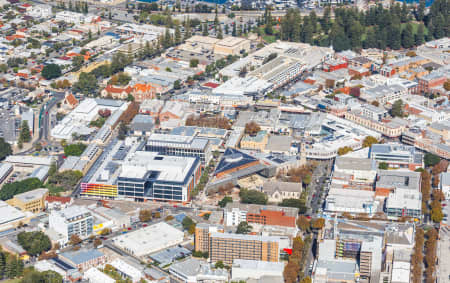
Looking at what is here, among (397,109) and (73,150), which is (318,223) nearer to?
(397,109)

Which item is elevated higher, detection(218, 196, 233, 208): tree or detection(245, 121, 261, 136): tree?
detection(245, 121, 261, 136): tree

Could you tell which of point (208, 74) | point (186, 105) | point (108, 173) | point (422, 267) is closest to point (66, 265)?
point (108, 173)

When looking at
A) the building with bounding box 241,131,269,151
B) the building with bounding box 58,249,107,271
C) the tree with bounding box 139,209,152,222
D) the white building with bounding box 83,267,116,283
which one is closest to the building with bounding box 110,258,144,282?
the building with bounding box 58,249,107,271

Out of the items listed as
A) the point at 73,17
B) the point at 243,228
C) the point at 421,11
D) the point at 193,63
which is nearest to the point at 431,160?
the point at 243,228

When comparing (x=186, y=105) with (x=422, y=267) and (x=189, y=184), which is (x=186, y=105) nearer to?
(x=189, y=184)

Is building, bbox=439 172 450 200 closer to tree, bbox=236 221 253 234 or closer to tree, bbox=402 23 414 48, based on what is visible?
tree, bbox=236 221 253 234

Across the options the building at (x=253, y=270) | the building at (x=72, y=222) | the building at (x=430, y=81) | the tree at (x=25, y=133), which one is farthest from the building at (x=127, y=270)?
the building at (x=430, y=81)
